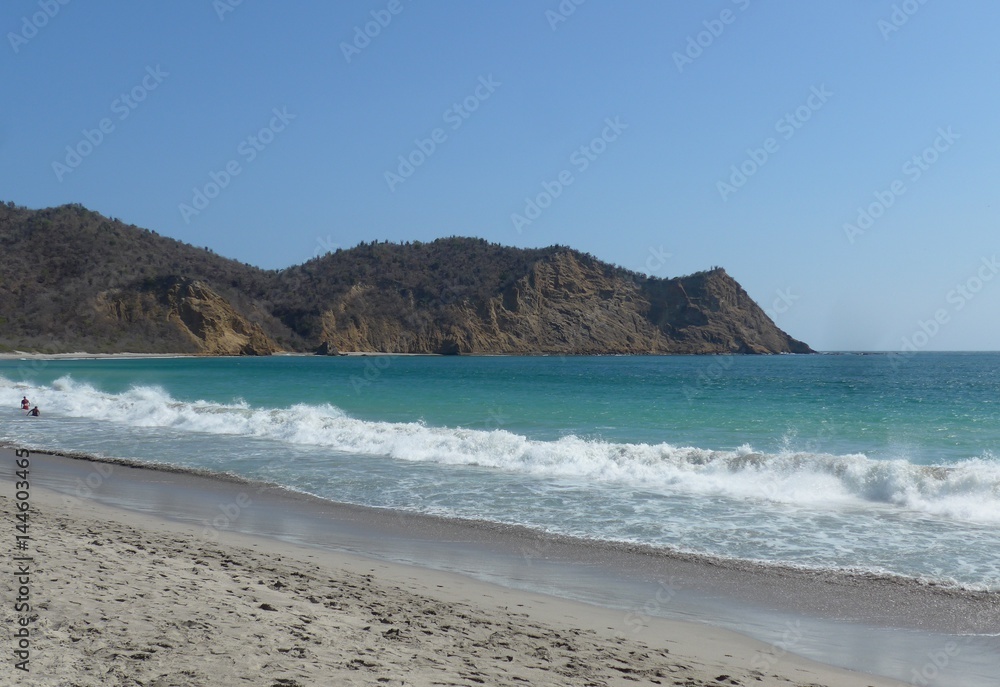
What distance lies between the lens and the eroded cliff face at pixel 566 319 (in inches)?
4707

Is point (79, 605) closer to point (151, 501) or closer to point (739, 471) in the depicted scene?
point (151, 501)

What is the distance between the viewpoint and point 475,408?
29.4 metres

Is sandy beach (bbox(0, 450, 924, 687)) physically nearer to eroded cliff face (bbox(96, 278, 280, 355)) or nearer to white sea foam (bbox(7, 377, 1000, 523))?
white sea foam (bbox(7, 377, 1000, 523))

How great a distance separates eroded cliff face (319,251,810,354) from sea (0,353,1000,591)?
8556 centimetres

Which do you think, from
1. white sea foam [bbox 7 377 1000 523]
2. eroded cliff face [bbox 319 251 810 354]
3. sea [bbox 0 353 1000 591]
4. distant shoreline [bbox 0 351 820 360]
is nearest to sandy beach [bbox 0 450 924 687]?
sea [bbox 0 353 1000 591]

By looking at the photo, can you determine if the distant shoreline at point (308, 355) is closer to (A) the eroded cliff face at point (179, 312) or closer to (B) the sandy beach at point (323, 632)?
(A) the eroded cliff face at point (179, 312)

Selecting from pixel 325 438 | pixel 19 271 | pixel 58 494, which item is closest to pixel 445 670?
pixel 58 494

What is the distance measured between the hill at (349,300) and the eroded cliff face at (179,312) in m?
0.15

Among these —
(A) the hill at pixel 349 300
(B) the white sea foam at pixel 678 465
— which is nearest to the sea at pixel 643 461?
(B) the white sea foam at pixel 678 465

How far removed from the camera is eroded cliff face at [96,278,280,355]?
312 ft

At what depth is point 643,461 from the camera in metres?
16.0

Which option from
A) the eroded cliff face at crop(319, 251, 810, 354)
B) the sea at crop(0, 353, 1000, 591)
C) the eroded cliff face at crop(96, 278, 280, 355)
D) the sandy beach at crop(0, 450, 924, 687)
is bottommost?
the sandy beach at crop(0, 450, 924, 687)

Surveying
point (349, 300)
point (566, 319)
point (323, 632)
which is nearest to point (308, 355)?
point (349, 300)

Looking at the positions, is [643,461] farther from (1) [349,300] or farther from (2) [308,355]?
(1) [349,300]
